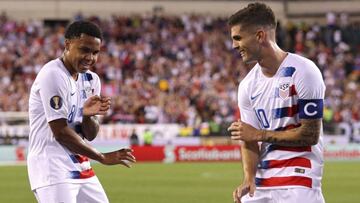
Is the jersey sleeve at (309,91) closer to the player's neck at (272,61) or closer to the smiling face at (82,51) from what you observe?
the player's neck at (272,61)

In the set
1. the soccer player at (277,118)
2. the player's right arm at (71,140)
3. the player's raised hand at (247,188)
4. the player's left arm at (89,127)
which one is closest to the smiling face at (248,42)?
the soccer player at (277,118)

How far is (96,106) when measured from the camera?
684 centimetres

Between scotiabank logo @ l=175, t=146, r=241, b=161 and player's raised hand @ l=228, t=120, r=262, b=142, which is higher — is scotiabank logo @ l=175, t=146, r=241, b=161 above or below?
below

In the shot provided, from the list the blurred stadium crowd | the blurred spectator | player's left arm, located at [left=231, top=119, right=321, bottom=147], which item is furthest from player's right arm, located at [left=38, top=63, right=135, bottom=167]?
the blurred stadium crowd

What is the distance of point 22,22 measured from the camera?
4038 centimetres

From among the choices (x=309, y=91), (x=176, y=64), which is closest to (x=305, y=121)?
(x=309, y=91)

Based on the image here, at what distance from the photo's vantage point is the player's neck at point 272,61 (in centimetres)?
610

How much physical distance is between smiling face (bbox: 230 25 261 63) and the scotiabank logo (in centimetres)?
2478

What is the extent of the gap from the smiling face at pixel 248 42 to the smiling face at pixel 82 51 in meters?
1.38

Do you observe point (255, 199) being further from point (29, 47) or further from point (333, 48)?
point (333, 48)

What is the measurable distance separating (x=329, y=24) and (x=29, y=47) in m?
14.8

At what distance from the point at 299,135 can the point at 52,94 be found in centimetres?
199

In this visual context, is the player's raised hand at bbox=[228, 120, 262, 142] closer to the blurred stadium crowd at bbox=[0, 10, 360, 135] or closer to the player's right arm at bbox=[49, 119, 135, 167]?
the player's right arm at bbox=[49, 119, 135, 167]

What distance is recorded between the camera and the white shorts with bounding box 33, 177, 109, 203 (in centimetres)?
688
